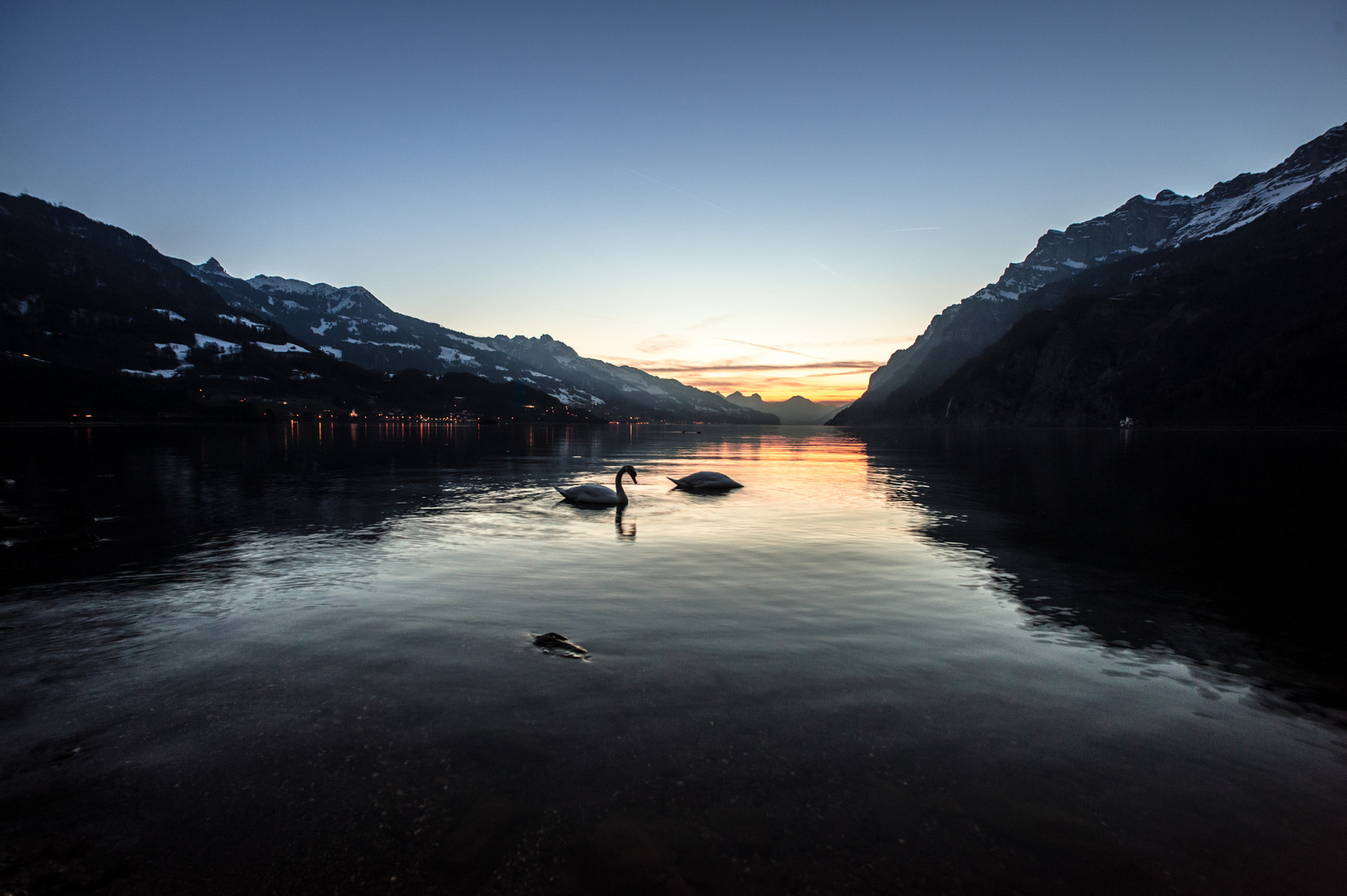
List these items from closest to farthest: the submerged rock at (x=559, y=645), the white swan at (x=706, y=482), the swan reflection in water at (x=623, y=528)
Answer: the submerged rock at (x=559, y=645) → the swan reflection in water at (x=623, y=528) → the white swan at (x=706, y=482)

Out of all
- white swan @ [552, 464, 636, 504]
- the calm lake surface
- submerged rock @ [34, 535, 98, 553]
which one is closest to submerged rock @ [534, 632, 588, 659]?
the calm lake surface

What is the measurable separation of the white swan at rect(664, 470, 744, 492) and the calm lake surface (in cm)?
1673

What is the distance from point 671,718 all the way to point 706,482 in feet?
95.2

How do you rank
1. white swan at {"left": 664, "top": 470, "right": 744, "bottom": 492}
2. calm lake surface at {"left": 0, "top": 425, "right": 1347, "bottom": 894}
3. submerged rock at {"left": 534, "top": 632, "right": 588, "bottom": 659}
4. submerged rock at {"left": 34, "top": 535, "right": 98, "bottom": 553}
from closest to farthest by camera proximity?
calm lake surface at {"left": 0, "top": 425, "right": 1347, "bottom": 894} < submerged rock at {"left": 534, "top": 632, "right": 588, "bottom": 659} < submerged rock at {"left": 34, "top": 535, "right": 98, "bottom": 553} < white swan at {"left": 664, "top": 470, "right": 744, "bottom": 492}

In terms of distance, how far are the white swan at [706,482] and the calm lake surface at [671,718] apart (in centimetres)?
1673

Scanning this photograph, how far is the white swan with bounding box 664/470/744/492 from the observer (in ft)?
121

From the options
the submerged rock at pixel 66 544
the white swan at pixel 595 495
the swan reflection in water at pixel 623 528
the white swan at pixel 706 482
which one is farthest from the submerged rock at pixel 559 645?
the white swan at pixel 706 482

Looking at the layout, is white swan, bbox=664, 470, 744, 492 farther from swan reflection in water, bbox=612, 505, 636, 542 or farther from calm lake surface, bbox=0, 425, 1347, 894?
calm lake surface, bbox=0, 425, 1347, 894

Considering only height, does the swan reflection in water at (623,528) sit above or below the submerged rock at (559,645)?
below

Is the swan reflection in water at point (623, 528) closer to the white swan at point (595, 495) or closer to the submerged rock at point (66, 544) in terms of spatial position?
the white swan at point (595, 495)

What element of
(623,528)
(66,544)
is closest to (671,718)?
(623,528)

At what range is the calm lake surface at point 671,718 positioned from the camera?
5480 mm

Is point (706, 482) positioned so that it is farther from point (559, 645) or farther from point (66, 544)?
point (66, 544)

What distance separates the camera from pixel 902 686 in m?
9.04
